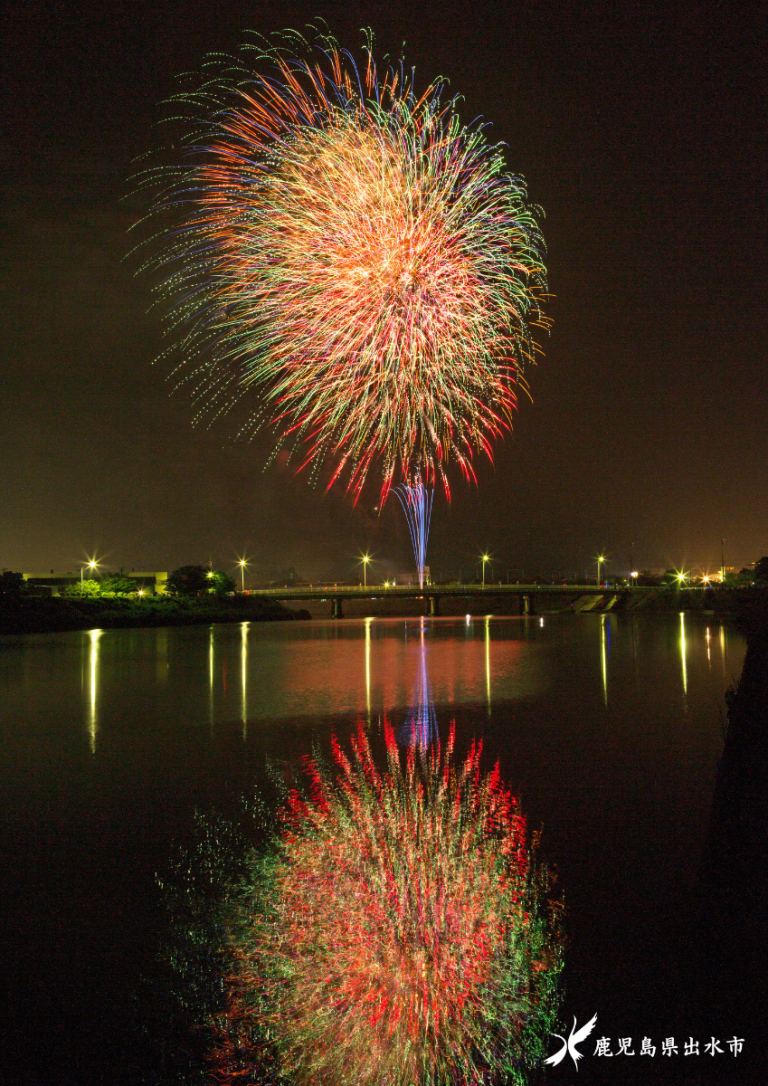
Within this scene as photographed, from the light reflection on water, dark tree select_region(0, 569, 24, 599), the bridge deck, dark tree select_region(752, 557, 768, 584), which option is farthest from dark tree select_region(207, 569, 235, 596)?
dark tree select_region(752, 557, 768, 584)

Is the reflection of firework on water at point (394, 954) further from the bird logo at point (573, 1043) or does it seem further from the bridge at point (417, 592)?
the bridge at point (417, 592)

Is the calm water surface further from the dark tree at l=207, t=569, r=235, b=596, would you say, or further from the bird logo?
the dark tree at l=207, t=569, r=235, b=596

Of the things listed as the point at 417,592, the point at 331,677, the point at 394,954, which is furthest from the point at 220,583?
the point at 394,954

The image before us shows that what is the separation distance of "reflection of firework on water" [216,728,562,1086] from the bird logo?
0.10m

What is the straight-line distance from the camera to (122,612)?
61.8 m

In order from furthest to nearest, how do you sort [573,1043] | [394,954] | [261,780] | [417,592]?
1. [417,592]
2. [261,780]
3. [394,954]
4. [573,1043]

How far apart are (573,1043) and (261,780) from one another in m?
6.10

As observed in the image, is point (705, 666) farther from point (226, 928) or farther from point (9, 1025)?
point (9, 1025)

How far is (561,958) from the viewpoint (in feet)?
15.6

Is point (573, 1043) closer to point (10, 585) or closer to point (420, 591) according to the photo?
point (10, 585)

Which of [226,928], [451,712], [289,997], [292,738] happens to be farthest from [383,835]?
[451,712]

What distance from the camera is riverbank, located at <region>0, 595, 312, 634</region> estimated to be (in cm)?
5209

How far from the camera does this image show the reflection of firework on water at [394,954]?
3.84 metres

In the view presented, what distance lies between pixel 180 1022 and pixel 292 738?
8.32m
